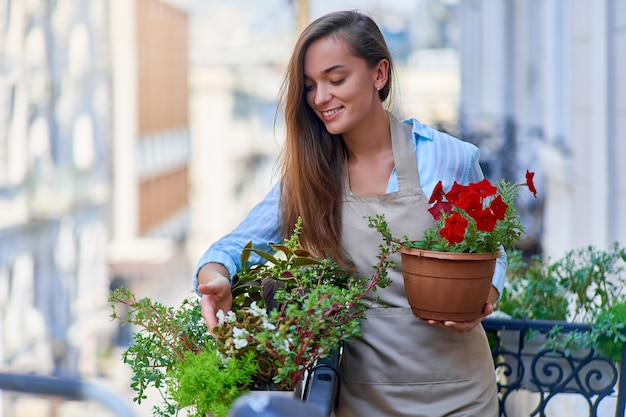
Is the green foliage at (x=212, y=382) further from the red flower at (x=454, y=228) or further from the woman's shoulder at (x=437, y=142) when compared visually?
the woman's shoulder at (x=437, y=142)

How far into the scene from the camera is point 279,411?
3.90 feet

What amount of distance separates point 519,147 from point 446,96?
19823mm

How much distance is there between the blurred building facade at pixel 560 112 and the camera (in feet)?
15.0

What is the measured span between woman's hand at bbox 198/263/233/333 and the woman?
0.01m

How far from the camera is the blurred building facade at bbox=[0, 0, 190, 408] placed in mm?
19891

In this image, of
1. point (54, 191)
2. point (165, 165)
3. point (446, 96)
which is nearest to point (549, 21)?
point (54, 191)

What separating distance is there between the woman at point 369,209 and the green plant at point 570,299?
51cm

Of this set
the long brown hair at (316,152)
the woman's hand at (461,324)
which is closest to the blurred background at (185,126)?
the long brown hair at (316,152)

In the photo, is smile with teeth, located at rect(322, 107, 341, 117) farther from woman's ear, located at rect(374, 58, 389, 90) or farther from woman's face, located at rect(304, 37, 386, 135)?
woman's ear, located at rect(374, 58, 389, 90)

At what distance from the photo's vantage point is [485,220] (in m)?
1.92

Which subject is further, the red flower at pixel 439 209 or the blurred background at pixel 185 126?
the blurred background at pixel 185 126

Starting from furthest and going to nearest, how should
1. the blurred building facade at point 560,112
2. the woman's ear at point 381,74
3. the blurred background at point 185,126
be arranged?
the blurred background at point 185,126 < the blurred building facade at point 560,112 < the woman's ear at point 381,74

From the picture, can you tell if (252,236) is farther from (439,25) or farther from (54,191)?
(439,25)

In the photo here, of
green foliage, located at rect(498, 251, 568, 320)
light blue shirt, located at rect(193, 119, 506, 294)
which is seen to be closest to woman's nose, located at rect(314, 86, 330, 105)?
light blue shirt, located at rect(193, 119, 506, 294)
